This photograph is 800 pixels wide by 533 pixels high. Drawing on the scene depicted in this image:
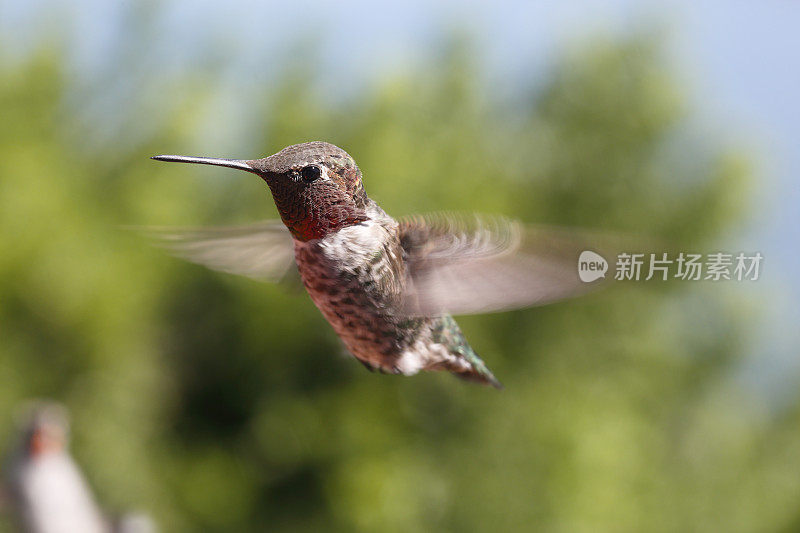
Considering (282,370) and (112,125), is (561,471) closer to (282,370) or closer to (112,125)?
(282,370)

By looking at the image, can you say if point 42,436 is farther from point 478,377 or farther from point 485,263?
point 485,263

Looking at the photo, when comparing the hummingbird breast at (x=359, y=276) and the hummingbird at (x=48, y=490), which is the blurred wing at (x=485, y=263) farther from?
the hummingbird at (x=48, y=490)

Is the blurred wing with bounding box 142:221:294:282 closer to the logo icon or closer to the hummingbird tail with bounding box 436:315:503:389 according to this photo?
the hummingbird tail with bounding box 436:315:503:389

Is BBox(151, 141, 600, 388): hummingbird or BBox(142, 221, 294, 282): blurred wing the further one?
BBox(142, 221, 294, 282): blurred wing

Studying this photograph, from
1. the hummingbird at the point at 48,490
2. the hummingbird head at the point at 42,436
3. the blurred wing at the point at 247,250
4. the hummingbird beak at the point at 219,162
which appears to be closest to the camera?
the hummingbird beak at the point at 219,162

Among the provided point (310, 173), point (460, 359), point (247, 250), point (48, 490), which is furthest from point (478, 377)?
point (48, 490)

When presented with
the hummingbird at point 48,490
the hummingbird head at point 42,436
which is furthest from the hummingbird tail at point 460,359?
the hummingbird head at point 42,436

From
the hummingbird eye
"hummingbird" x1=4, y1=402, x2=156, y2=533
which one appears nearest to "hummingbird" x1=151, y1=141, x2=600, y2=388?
the hummingbird eye
